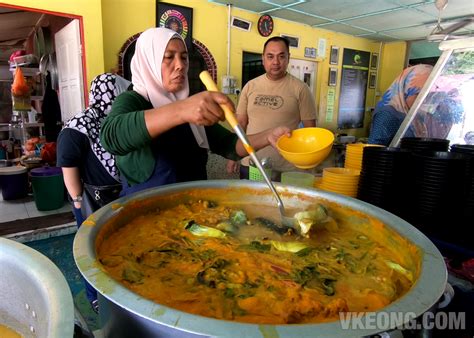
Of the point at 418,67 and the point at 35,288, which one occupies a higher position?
the point at 418,67

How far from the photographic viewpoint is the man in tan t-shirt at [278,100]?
125 inches

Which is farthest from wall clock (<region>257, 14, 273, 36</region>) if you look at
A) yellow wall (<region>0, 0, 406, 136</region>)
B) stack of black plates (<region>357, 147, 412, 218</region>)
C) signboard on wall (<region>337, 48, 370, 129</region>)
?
stack of black plates (<region>357, 147, 412, 218</region>)

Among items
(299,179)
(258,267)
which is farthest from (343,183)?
(258,267)

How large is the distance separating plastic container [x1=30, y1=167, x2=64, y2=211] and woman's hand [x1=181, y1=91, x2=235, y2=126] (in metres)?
4.03

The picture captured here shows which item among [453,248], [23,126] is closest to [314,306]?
[453,248]

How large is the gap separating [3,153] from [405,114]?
8496mm

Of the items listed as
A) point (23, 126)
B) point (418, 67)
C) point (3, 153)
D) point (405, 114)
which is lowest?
point (3, 153)

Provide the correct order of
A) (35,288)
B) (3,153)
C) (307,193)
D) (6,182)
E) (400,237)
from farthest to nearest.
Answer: (3,153), (6,182), (307,193), (400,237), (35,288)

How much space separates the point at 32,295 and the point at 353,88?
8.78 metres

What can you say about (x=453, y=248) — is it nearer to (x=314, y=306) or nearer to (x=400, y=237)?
(x=400, y=237)

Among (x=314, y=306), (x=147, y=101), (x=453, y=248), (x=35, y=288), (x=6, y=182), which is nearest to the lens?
(x=35, y=288)

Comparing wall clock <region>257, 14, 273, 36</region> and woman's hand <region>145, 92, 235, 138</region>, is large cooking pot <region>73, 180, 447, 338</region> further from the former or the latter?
wall clock <region>257, 14, 273, 36</region>

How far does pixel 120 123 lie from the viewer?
1217 millimetres

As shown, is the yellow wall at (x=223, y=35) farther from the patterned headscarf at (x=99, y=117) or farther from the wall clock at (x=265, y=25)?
the patterned headscarf at (x=99, y=117)
